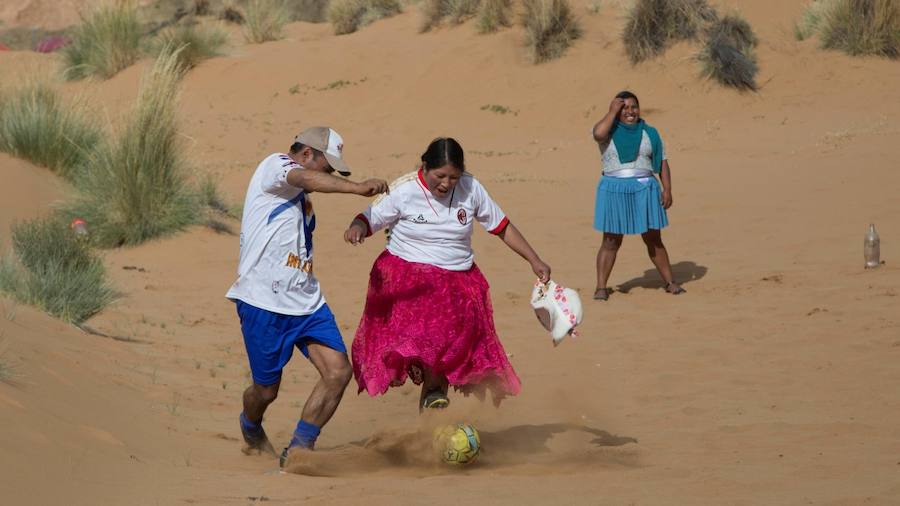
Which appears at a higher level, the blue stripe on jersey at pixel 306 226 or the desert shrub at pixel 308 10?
the blue stripe on jersey at pixel 306 226

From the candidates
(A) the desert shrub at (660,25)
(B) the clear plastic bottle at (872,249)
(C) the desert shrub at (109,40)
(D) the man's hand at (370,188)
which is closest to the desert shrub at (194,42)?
(C) the desert shrub at (109,40)

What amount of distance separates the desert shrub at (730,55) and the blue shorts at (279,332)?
1489cm

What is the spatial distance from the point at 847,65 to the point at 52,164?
11913 millimetres

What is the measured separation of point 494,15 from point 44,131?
35.6 feet

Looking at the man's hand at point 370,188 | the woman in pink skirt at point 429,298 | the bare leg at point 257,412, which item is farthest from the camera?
the woman in pink skirt at point 429,298

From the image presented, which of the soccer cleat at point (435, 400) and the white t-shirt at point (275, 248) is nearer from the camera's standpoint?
the white t-shirt at point (275, 248)

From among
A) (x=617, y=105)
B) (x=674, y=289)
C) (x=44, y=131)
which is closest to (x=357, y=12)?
(x=44, y=131)

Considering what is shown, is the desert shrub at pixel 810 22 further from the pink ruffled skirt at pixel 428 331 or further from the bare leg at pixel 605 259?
the pink ruffled skirt at pixel 428 331

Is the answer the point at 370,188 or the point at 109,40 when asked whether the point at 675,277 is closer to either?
the point at 370,188

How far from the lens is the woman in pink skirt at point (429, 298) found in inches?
253

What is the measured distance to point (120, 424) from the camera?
650cm

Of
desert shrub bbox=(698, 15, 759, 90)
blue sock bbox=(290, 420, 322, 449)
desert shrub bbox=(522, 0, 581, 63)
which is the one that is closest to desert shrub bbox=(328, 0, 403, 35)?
desert shrub bbox=(522, 0, 581, 63)

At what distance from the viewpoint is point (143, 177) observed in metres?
13.1

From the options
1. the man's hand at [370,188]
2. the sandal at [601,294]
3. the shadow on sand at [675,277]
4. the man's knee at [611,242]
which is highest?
the man's hand at [370,188]
